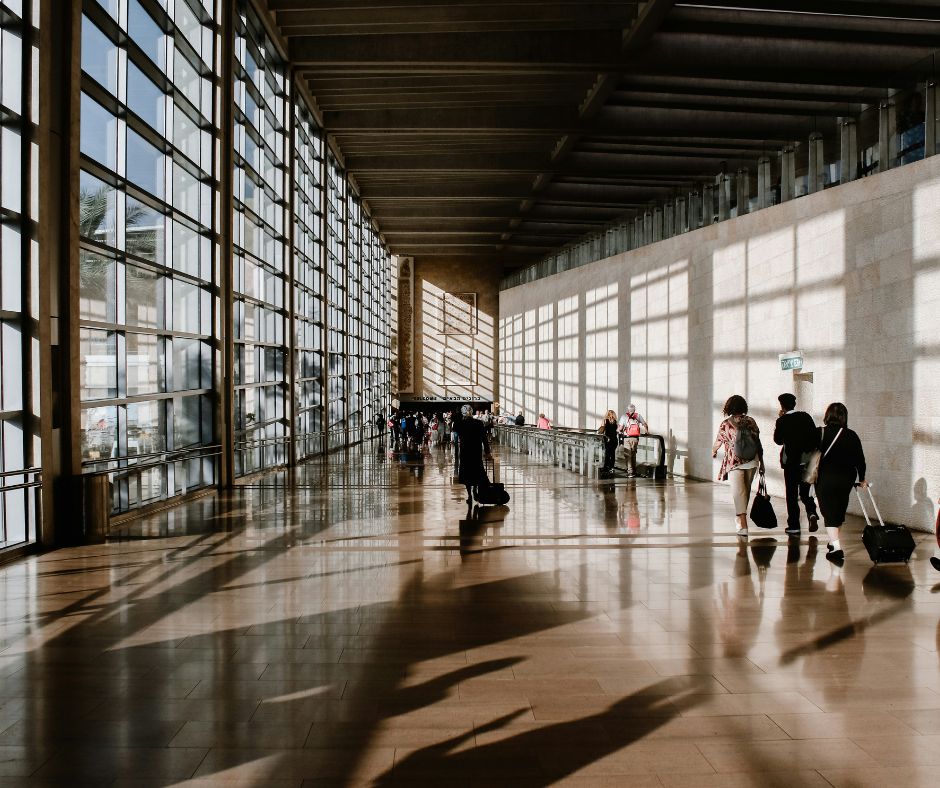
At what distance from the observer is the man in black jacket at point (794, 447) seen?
869 centimetres

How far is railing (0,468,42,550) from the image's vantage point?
7789 mm

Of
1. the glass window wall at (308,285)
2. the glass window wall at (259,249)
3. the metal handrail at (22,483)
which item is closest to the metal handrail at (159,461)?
the metal handrail at (22,483)

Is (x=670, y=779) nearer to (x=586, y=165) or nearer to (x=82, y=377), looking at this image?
(x=82, y=377)

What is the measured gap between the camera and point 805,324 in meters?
12.1

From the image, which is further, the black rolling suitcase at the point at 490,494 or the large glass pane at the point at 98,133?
the black rolling suitcase at the point at 490,494

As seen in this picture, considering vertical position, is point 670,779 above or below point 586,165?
below

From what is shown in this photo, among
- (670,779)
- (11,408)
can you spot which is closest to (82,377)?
(11,408)

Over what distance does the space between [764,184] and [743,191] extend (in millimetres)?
977

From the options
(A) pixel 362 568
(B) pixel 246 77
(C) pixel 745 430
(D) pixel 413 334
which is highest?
(B) pixel 246 77

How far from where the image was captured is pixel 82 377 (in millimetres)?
9578

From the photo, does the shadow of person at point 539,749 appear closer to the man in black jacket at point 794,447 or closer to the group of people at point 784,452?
the group of people at point 784,452

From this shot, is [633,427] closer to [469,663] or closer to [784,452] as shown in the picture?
[784,452]

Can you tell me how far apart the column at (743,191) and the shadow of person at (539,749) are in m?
12.7

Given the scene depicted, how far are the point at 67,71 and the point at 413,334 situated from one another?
1560 inches
